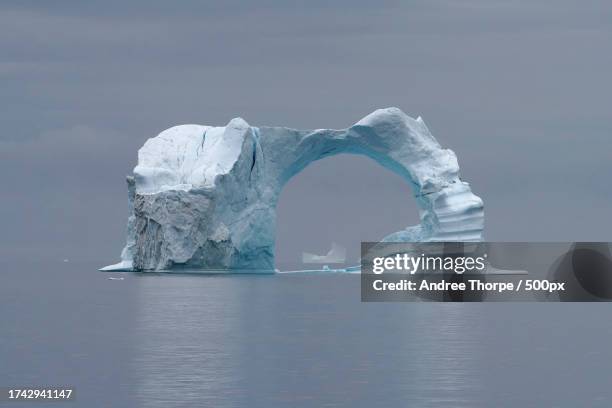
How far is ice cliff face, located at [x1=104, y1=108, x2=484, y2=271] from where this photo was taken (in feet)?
95.3

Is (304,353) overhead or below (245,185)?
below

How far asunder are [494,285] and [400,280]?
3130 millimetres

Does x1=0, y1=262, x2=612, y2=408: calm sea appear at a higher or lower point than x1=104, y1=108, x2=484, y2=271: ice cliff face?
lower

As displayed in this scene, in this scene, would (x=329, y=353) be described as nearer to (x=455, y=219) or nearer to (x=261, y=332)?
(x=261, y=332)

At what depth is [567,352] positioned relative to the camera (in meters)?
15.9

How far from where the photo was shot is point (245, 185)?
98.2ft

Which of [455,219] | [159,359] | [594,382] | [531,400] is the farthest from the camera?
[455,219]

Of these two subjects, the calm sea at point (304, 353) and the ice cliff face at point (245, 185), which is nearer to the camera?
the calm sea at point (304, 353)

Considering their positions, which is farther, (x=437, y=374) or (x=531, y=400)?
(x=437, y=374)

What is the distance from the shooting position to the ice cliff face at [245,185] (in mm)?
29062

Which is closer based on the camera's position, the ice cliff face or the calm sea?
the calm sea

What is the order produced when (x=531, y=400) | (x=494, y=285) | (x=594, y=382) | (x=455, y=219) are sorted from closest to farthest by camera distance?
(x=531, y=400) < (x=594, y=382) < (x=455, y=219) < (x=494, y=285)

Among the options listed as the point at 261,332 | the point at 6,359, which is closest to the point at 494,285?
the point at 261,332

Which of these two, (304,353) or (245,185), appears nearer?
(304,353)
